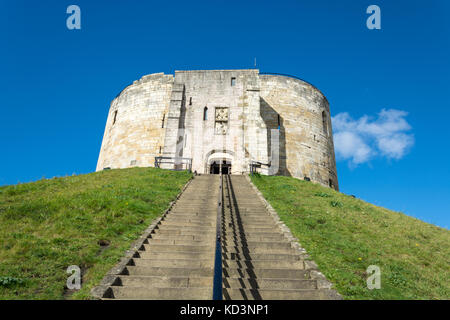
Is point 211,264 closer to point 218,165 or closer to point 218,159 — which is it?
point 218,159

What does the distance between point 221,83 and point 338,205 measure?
1413 centimetres

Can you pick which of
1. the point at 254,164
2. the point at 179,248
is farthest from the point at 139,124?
the point at 179,248

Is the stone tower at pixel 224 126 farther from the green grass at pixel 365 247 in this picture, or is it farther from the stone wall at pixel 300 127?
the green grass at pixel 365 247

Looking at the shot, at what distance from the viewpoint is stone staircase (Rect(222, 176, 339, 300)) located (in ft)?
16.0

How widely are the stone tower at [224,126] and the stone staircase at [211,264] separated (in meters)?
10.9

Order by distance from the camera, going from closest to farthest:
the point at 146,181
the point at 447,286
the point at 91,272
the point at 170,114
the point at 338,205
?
1. the point at 91,272
2. the point at 447,286
3. the point at 338,205
4. the point at 146,181
5. the point at 170,114

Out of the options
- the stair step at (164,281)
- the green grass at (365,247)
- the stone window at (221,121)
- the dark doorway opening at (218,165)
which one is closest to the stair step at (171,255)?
the stair step at (164,281)

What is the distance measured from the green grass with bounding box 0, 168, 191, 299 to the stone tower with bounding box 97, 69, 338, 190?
836cm

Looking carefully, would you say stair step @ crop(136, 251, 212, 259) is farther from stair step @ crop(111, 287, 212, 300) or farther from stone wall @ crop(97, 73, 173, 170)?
stone wall @ crop(97, 73, 173, 170)

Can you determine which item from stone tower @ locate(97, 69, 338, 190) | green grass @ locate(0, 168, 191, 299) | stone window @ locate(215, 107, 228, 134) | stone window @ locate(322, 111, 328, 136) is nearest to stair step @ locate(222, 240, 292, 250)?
green grass @ locate(0, 168, 191, 299)
